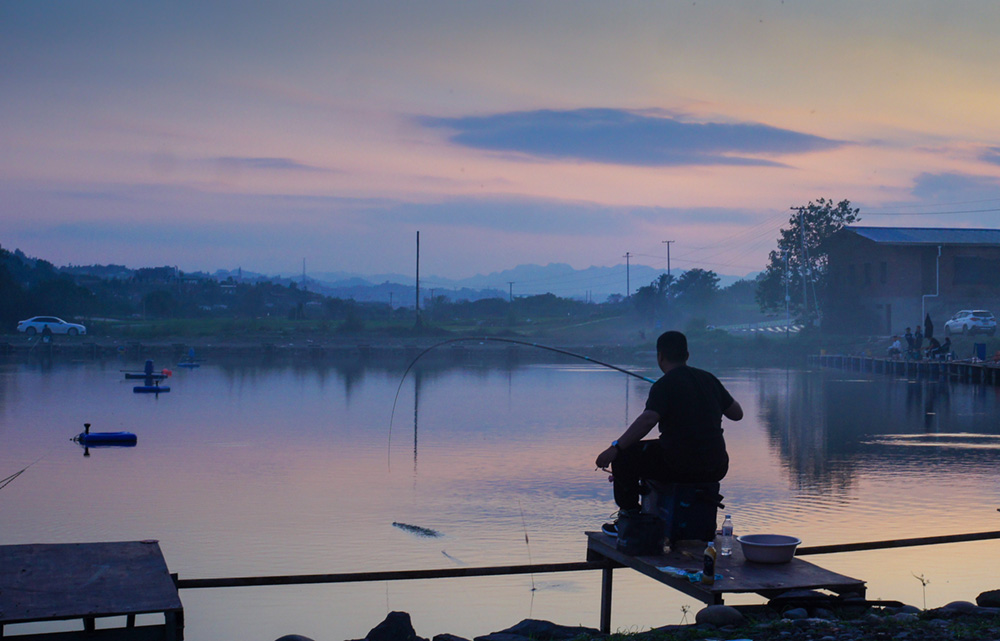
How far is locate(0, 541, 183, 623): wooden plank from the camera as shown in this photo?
543cm

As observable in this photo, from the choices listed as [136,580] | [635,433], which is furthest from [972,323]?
[136,580]

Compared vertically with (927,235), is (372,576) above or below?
below

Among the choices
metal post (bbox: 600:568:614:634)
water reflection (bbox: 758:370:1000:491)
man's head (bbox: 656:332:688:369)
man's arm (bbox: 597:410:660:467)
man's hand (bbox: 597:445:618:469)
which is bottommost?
water reflection (bbox: 758:370:1000:491)

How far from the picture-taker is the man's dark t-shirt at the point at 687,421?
686 centimetres

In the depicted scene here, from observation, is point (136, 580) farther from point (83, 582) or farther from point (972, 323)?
A: point (972, 323)

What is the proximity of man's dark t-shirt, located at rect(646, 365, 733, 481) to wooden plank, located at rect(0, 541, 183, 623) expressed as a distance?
3.22m

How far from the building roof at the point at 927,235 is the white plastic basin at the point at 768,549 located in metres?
52.6

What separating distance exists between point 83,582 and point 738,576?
12.6 ft

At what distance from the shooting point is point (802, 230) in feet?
208

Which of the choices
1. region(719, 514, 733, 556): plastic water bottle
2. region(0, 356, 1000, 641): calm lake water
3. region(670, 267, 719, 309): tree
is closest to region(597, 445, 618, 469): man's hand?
region(719, 514, 733, 556): plastic water bottle

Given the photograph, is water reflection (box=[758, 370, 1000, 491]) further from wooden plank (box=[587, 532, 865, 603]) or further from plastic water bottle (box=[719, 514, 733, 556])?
wooden plank (box=[587, 532, 865, 603])

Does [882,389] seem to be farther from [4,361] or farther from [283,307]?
[283,307]

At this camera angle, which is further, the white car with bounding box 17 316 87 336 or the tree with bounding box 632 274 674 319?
the tree with bounding box 632 274 674 319

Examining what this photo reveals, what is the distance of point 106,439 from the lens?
2320 cm
